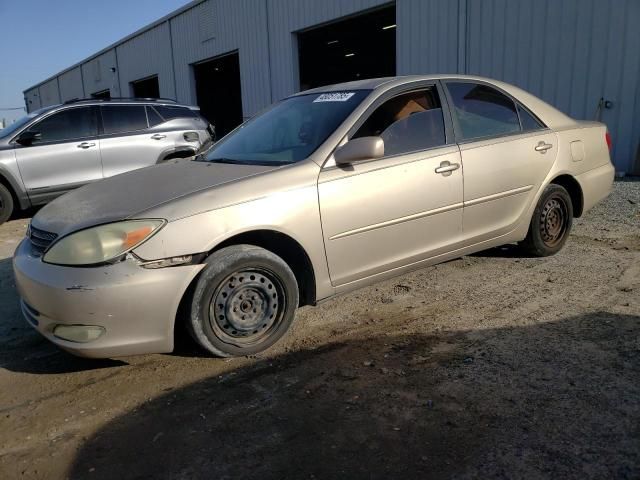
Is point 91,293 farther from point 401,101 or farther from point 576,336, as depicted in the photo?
point 576,336

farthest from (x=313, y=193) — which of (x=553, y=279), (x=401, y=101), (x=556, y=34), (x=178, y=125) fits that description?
(x=556, y=34)

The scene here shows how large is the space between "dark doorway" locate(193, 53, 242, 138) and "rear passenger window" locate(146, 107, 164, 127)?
11.7m

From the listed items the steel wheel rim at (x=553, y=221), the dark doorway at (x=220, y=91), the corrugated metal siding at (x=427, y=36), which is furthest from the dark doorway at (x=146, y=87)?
the steel wheel rim at (x=553, y=221)

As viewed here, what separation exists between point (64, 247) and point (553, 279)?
11.9ft

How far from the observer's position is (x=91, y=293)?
269 centimetres

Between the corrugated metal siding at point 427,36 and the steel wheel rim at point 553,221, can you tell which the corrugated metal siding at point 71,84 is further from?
the steel wheel rim at point 553,221

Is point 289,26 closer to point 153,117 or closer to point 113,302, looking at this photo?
point 153,117

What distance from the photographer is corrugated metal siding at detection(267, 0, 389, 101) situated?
44.2 ft

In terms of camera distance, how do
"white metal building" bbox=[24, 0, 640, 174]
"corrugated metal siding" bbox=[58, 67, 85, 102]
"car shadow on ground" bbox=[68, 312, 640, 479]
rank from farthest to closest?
"corrugated metal siding" bbox=[58, 67, 85, 102] → "white metal building" bbox=[24, 0, 640, 174] → "car shadow on ground" bbox=[68, 312, 640, 479]

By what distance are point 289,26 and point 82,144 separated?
8738mm

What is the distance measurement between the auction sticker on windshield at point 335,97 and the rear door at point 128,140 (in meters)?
5.27

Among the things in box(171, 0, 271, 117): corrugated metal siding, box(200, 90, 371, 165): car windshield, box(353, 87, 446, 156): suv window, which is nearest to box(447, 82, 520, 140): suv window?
box(353, 87, 446, 156): suv window

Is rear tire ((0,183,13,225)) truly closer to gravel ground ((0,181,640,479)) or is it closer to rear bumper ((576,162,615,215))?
gravel ground ((0,181,640,479))

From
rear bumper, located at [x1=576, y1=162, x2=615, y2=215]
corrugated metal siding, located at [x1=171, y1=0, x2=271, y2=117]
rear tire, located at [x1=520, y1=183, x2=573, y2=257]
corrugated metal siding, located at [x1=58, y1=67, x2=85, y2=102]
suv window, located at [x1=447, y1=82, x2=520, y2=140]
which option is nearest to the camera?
suv window, located at [x1=447, y1=82, x2=520, y2=140]
